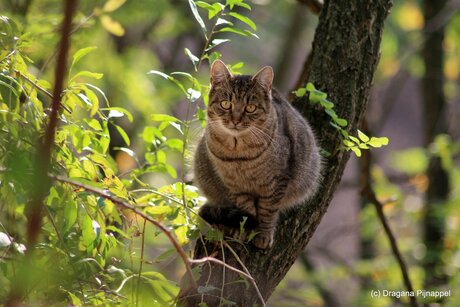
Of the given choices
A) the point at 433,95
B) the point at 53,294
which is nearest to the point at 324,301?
the point at 433,95

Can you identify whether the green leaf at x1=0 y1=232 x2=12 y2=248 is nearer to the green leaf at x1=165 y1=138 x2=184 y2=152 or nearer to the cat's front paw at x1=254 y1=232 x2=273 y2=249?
the cat's front paw at x1=254 y1=232 x2=273 y2=249

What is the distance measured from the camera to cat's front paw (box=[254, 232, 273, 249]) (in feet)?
9.76

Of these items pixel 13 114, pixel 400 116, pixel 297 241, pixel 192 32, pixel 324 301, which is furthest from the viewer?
pixel 400 116

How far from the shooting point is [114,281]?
271 cm

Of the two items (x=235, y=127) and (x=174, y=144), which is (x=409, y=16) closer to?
(x=235, y=127)

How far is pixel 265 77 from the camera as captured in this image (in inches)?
139

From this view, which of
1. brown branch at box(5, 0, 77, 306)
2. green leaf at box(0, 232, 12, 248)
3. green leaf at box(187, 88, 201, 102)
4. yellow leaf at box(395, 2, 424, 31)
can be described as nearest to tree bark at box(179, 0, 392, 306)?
green leaf at box(187, 88, 201, 102)

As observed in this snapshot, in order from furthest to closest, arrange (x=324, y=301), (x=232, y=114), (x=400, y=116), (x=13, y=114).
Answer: (x=400, y=116)
(x=324, y=301)
(x=232, y=114)
(x=13, y=114)

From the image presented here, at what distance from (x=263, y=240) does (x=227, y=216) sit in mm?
267

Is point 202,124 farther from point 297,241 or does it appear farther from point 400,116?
point 400,116

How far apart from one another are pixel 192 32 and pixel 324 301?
3.99 metres

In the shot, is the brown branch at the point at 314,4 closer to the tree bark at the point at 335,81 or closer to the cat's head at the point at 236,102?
the tree bark at the point at 335,81

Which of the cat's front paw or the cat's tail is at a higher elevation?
the cat's tail

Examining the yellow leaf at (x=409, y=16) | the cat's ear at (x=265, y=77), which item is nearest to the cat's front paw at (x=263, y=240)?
the cat's ear at (x=265, y=77)
